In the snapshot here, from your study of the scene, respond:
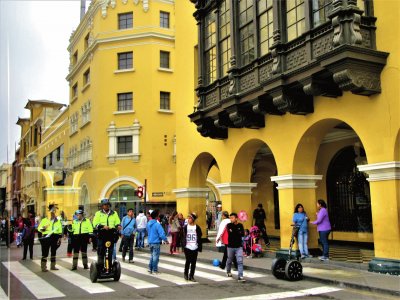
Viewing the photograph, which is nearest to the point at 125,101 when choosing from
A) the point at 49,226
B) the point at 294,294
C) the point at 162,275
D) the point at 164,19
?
the point at 164,19

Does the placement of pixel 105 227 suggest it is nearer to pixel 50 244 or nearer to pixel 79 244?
pixel 79 244

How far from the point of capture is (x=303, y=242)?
1373 centimetres

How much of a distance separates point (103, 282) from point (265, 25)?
30.3 feet

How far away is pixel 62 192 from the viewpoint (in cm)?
2658

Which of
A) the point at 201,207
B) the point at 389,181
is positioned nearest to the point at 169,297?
the point at 389,181

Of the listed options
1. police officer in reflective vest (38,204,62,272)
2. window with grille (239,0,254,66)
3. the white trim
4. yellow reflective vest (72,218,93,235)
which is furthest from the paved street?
the white trim

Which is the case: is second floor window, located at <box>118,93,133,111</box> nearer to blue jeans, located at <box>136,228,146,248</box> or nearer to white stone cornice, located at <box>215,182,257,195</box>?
blue jeans, located at <box>136,228,146,248</box>

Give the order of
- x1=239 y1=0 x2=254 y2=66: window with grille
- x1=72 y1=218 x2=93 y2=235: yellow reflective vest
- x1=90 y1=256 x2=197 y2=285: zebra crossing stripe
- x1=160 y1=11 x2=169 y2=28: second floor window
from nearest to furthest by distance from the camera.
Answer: x1=90 y1=256 x2=197 y2=285: zebra crossing stripe, x1=72 y1=218 x2=93 y2=235: yellow reflective vest, x1=239 y1=0 x2=254 y2=66: window with grille, x1=160 y1=11 x2=169 y2=28: second floor window

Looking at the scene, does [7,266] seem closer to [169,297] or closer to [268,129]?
[169,297]

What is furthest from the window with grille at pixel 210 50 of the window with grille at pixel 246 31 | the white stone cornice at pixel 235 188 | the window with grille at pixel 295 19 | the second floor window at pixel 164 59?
the second floor window at pixel 164 59

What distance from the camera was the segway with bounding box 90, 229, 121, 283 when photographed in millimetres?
10844

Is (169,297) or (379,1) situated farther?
(379,1)

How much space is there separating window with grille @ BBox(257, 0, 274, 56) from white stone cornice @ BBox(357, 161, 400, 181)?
5.31m

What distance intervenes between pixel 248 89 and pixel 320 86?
319 centimetres
